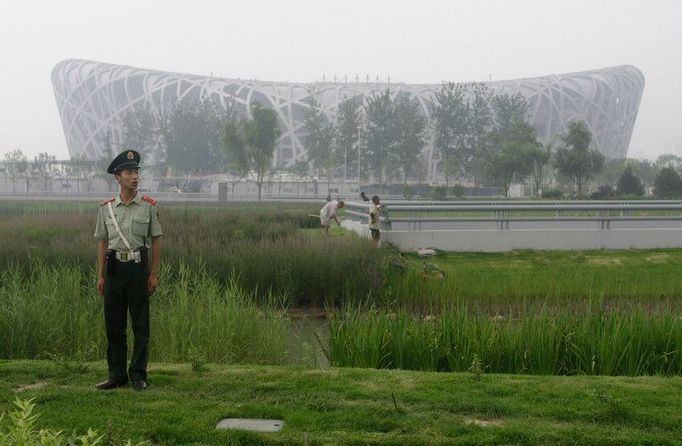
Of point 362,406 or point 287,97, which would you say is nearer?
point 362,406

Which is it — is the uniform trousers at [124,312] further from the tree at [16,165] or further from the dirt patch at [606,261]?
the tree at [16,165]

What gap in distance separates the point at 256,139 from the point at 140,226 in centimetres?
4360

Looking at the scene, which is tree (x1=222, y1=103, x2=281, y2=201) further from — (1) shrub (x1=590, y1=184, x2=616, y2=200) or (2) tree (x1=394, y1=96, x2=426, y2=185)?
(1) shrub (x1=590, y1=184, x2=616, y2=200)

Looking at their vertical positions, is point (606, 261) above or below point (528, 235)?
below

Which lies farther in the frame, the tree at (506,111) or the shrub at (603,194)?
the tree at (506,111)

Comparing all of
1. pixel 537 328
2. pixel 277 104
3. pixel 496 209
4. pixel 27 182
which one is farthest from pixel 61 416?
pixel 277 104

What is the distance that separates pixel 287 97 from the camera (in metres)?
88.8

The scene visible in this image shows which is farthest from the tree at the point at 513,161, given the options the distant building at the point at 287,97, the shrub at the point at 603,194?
the distant building at the point at 287,97

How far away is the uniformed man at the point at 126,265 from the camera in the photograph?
211 inches

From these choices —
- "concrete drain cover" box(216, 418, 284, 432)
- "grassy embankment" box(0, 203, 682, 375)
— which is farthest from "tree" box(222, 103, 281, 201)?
"concrete drain cover" box(216, 418, 284, 432)

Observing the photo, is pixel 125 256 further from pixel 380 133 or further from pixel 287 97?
pixel 287 97

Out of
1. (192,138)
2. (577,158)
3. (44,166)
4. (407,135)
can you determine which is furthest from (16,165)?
(577,158)

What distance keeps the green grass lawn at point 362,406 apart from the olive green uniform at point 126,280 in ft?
0.74

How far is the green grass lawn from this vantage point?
14.5 feet
